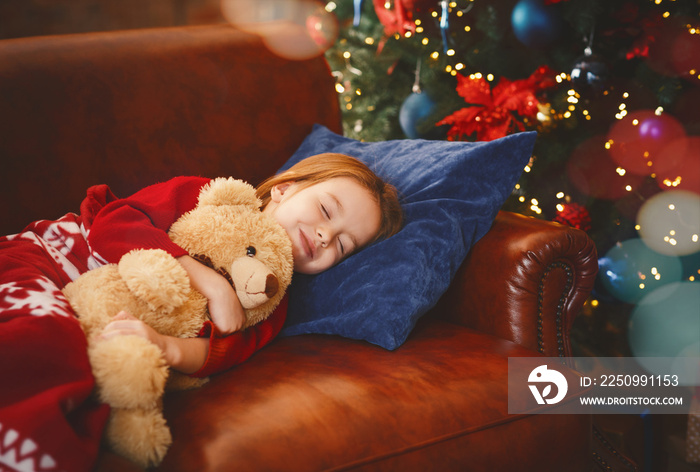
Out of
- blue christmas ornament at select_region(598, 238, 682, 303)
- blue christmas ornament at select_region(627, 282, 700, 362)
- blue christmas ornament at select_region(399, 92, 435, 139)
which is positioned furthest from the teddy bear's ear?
blue christmas ornament at select_region(627, 282, 700, 362)

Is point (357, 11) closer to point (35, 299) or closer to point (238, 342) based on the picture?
point (238, 342)

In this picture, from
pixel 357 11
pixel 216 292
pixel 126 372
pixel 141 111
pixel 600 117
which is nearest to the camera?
pixel 126 372

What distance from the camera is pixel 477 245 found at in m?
1.27

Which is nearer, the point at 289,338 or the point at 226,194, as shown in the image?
the point at 226,194

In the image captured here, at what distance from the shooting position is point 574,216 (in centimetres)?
170

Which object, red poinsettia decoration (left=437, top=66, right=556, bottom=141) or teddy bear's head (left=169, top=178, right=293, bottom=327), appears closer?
teddy bear's head (left=169, top=178, right=293, bottom=327)

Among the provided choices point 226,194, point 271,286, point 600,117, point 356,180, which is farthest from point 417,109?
point 271,286

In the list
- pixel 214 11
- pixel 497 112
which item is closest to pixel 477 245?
pixel 497 112

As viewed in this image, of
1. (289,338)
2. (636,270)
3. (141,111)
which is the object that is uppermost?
(141,111)

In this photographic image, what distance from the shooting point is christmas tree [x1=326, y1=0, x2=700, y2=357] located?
1.58 metres

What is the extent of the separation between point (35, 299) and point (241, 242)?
1.19 feet

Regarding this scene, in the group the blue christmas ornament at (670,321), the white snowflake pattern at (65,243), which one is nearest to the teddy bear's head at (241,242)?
the white snowflake pattern at (65,243)

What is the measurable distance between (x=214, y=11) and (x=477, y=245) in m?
3.45

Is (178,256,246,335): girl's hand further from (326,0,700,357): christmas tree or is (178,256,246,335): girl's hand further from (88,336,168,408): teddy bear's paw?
(326,0,700,357): christmas tree
